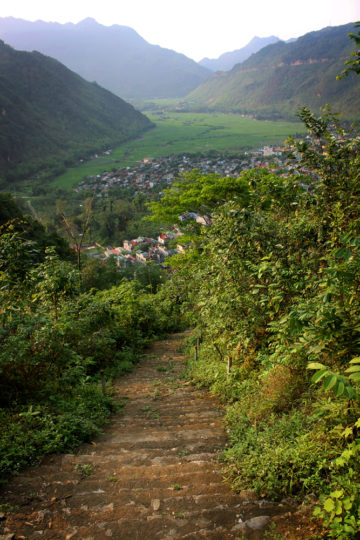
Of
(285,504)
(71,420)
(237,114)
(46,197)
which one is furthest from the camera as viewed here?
(237,114)

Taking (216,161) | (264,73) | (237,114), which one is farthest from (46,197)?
(264,73)

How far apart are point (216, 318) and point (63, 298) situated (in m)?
2.59

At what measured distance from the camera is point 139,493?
2.18 metres

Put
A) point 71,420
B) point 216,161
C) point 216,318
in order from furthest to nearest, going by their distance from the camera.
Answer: point 216,161, point 216,318, point 71,420

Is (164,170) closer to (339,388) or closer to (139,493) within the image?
(139,493)

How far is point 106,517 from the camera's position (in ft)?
6.48

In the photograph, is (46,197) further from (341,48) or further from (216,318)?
(341,48)

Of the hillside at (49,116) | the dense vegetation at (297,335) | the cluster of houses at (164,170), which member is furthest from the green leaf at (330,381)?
the hillside at (49,116)

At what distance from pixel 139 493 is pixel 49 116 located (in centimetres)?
8660

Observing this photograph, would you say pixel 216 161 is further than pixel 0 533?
Yes

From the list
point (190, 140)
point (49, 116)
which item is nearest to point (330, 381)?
point (49, 116)

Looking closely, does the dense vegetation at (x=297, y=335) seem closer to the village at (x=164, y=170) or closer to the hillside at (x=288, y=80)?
the village at (x=164, y=170)

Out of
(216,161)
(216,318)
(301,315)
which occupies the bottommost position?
(216,318)

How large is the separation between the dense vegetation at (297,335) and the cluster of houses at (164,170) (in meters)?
42.8
